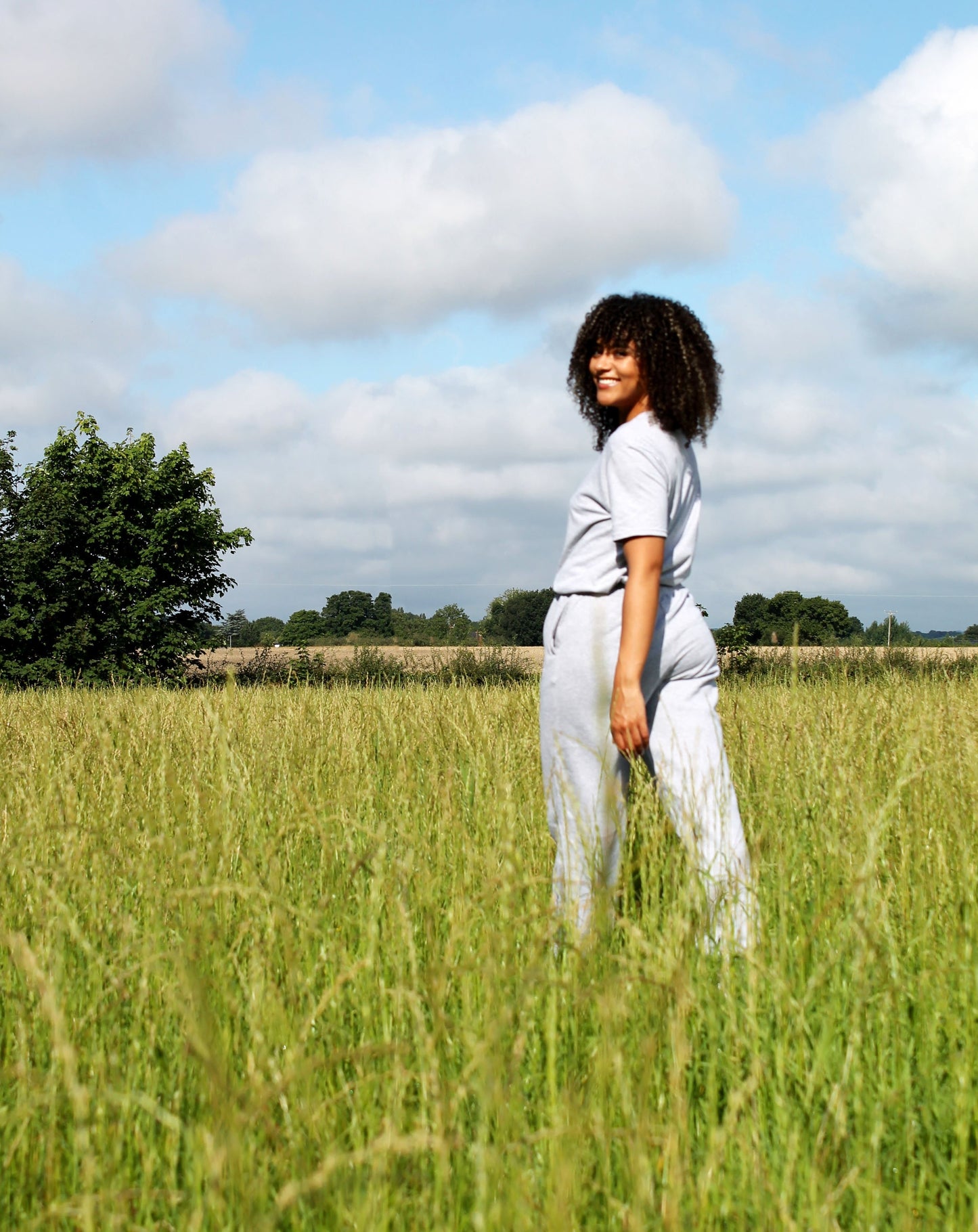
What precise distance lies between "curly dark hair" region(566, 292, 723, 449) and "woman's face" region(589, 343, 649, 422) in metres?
0.02

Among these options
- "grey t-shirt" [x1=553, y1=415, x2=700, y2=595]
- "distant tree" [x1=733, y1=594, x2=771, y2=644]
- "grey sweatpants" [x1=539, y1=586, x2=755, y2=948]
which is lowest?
"grey sweatpants" [x1=539, y1=586, x2=755, y2=948]

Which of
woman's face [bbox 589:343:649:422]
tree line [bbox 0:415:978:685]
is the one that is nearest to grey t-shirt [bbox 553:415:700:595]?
woman's face [bbox 589:343:649:422]

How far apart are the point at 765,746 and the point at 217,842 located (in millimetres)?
2624

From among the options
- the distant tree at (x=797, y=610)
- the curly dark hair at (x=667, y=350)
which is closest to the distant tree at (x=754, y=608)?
the distant tree at (x=797, y=610)

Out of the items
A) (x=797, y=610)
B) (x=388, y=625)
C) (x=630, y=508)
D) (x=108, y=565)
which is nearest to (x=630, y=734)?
(x=630, y=508)

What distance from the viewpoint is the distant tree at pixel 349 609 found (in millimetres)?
81062

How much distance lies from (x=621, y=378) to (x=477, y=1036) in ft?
5.94

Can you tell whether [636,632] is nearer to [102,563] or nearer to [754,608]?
[102,563]

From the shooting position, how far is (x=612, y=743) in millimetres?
2566

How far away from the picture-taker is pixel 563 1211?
994mm

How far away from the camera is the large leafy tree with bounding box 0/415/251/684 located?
20750mm

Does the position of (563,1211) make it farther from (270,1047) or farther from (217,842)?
(217,842)

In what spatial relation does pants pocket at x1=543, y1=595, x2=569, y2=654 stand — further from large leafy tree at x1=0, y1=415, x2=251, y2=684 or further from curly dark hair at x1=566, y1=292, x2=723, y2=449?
large leafy tree at x1=0, y1=415, x2=251, y2=684

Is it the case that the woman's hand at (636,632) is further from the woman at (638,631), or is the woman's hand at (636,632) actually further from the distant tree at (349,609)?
the distant tree at (349,609)
